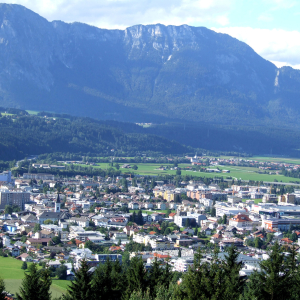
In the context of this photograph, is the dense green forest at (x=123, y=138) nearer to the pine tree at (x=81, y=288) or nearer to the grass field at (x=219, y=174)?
the grass field at (x=219, y=174)

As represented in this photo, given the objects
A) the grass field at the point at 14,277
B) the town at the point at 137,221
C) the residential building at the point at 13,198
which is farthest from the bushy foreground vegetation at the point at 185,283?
the residential building at the point at 13,198

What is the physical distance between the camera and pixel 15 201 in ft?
188

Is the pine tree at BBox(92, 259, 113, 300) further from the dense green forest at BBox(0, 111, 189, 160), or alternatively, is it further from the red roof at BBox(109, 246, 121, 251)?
the dense green forest at BBox(0, 111, 189, 160)

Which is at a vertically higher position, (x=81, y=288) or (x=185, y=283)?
(x=185, y=283)

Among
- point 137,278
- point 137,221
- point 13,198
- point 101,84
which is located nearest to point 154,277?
point 137,278

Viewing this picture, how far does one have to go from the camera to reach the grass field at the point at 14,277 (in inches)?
1165

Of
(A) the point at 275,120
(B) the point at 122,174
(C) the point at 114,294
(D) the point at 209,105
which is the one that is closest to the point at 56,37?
(D) the point at 209,105

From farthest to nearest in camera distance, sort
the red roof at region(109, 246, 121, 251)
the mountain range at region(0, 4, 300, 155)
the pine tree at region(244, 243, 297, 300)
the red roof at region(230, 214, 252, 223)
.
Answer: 1. the mountain range at region(0, 4, 300, 155)
2. the red roof at region(230, 214, 252, 223)
3. the red roof at region(109, 246, 121, 251)
4. the pine tree at region(244, 243, 297, 300)

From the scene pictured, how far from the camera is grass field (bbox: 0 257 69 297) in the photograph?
97.1 feet

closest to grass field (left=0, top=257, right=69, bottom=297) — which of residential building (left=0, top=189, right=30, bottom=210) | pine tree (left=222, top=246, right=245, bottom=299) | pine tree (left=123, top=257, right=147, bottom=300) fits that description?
pine tree (left=123, top=257, right=147, bottom=300)

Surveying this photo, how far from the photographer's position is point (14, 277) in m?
31.6

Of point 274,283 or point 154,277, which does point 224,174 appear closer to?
point 154,277

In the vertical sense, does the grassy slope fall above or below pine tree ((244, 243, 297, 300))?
above

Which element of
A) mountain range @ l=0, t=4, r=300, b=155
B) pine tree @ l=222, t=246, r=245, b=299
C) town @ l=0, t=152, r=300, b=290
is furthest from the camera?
mountain range @ l=0, t=4, r=300, b=155
